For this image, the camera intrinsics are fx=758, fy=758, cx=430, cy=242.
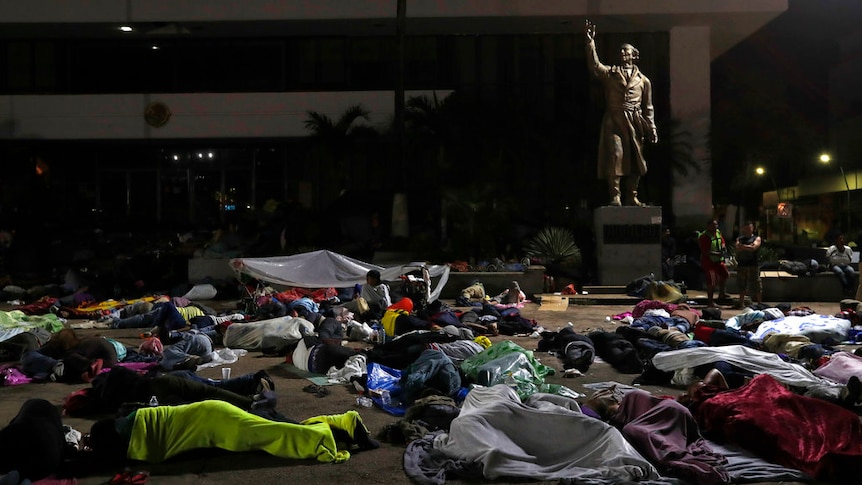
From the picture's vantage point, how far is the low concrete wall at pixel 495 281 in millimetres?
17156

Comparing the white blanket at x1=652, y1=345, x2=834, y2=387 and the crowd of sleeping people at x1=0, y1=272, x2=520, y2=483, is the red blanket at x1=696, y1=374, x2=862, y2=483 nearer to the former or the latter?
the white blanket at x1=652, y1=345, x2=834, y2=387

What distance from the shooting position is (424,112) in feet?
81.7

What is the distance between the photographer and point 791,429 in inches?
213

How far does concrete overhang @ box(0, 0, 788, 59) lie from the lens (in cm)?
2502

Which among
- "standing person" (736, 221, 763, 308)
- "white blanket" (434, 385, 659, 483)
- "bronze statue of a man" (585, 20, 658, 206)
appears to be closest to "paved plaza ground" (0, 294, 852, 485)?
"white blanket" (434, 385, 659, 483)

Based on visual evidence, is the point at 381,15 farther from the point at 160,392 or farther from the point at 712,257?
the point at 160,392

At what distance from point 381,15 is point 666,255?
1271cm

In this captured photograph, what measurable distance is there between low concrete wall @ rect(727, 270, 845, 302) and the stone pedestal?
2.18 m

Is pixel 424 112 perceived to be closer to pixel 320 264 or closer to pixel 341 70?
pixel 341 70

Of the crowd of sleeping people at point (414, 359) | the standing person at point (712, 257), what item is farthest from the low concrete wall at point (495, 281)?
the standing person at point (712, 257)

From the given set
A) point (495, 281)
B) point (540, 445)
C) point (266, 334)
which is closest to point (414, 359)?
point (266, 334)

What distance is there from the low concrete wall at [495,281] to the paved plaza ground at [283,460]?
573 cm

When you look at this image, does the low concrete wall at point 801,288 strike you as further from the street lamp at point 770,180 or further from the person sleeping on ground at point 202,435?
the street lamp at point 770,180

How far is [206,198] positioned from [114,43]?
6.59 m
